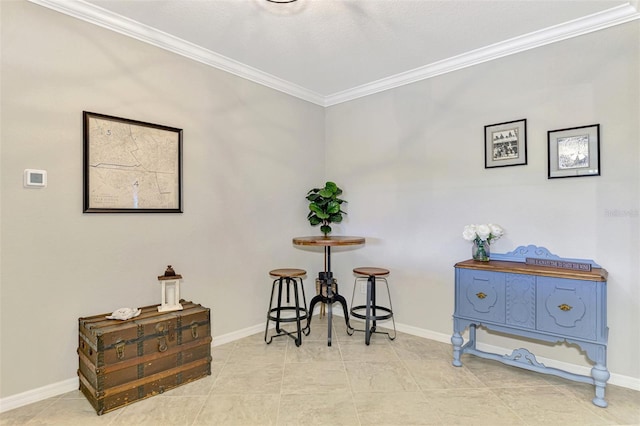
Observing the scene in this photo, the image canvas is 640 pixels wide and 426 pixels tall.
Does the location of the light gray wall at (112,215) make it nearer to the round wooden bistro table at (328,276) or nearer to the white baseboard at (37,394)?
the white baseboard at (37,394)

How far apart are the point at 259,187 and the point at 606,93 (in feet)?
9.76

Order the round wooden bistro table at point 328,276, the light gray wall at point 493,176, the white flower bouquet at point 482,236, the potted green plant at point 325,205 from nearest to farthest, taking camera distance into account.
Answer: the light gray wall at point 493,176
the white flower bouquet at point 482,236
the round wooden bistro table at point 328,276
the potted green plant at point 325,205

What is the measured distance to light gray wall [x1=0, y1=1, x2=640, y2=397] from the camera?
2.24m

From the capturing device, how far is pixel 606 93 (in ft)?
8.32

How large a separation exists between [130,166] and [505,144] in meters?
3.06

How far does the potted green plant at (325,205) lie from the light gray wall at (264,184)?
0.22 m

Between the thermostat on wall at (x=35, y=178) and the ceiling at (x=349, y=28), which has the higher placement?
the ceiling at (x=349, y=28)

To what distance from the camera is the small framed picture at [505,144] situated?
288 centimetres

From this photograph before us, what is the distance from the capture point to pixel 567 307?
230 centimetres

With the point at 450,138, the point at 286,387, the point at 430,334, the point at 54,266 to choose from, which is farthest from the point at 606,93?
the point at 54,266

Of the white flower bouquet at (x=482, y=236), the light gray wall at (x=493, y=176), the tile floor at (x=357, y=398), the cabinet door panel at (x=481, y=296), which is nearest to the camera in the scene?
the tile floor at (x=357, y=398)

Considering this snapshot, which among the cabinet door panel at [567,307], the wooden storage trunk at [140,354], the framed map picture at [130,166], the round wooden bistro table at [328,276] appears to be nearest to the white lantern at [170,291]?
the wooden storage trunk at [140,354]

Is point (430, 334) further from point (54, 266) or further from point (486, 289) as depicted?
point (54, 266)

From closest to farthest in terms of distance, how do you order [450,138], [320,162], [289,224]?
1. [450,138]
2. [289,224]
3. [320,162]
